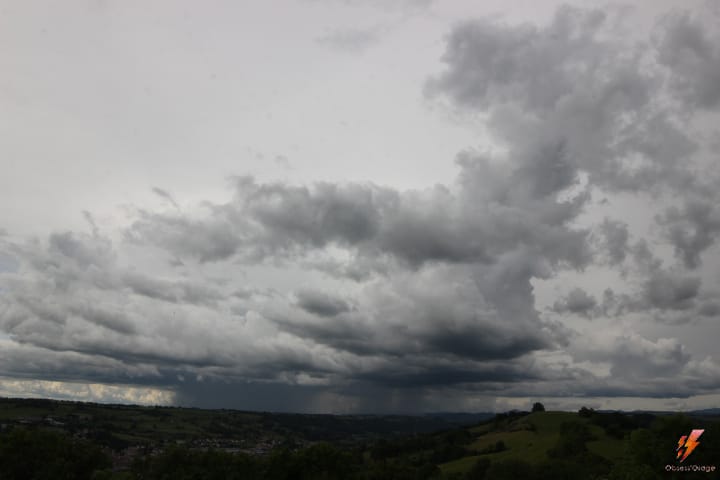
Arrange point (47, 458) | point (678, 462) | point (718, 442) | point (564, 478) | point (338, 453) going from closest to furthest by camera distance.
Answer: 1. point (678, 462)
2. point (718, 442)
3. point (47, 458)
4. point (338, 453)
5. point (564, 478)

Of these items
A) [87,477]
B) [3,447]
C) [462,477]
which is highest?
[3,447]

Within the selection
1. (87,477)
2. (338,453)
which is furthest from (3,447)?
(338,453)

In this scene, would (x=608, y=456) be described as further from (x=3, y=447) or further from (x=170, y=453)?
(x=3, y=447)

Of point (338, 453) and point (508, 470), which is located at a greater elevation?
point (338, 453)

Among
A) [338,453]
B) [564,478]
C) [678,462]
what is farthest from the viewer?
[564,478]

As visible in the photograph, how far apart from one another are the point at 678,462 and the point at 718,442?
16.7 metres

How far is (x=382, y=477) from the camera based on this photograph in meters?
146

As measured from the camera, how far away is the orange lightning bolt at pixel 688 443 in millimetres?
114438

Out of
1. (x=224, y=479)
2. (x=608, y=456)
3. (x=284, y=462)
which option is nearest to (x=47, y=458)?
(x=224, y=479)

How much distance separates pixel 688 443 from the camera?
11588cm

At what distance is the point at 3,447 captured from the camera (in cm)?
12706

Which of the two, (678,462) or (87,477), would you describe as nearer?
(678,462)

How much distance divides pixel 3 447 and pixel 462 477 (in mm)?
143994

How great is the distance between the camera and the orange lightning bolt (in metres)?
114
